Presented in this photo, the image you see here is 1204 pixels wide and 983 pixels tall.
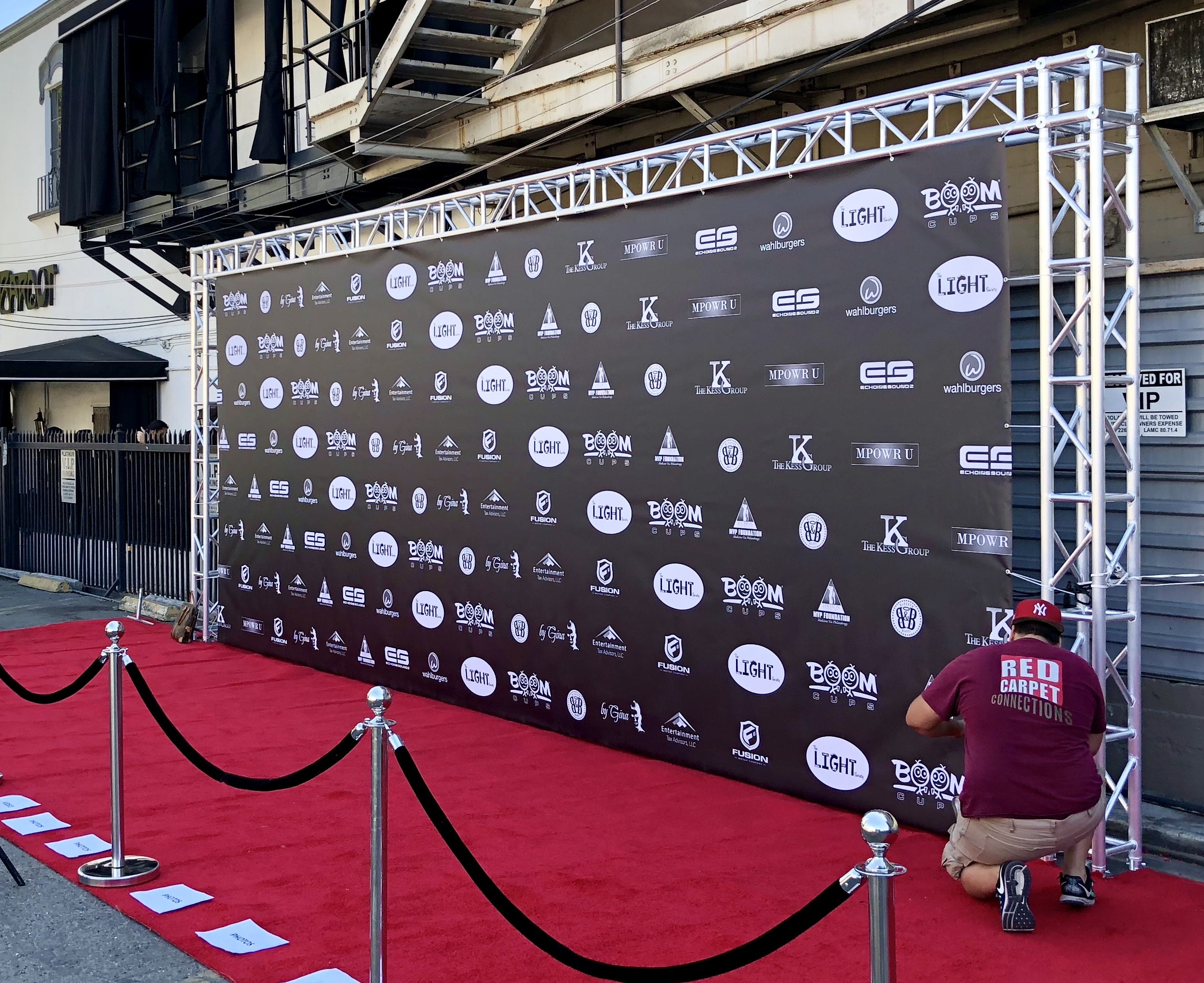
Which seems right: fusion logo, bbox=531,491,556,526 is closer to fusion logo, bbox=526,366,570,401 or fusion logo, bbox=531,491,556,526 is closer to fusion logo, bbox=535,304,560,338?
fusion logo, bbox=526,366,570,401

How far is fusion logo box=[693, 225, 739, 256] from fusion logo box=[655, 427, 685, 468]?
3.91 feet

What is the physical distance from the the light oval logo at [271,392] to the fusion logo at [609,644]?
524 centimetres

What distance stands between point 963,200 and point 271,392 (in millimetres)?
8107

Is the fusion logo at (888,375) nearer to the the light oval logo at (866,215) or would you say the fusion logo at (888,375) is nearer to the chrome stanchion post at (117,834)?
the the light oval logo at (866,215)

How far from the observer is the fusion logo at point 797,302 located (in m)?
7.34

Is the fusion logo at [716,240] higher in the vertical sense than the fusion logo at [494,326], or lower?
higher

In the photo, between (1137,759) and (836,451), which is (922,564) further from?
(1137,759)

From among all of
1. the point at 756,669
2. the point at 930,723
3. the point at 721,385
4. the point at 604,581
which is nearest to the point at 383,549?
the point at 604,581

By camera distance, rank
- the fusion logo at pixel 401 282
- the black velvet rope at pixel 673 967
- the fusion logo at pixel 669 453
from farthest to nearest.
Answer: the fusion logo at pixel 401 282, the fusion logo at pixel 669 453, the black velvet rope at pixel 673 967

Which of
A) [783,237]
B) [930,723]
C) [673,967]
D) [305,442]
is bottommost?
[673,967]

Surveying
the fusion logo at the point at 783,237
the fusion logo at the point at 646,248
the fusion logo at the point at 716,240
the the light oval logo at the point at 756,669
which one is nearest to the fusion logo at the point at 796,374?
the fusion logo at the point at 783,237

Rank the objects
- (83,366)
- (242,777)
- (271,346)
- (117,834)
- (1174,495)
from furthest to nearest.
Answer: (83,366), (271,346), (1174,495), (117,834), (242,777)

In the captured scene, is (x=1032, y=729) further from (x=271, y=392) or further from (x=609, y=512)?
(x=271, y=392)

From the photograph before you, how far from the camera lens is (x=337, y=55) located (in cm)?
1558
